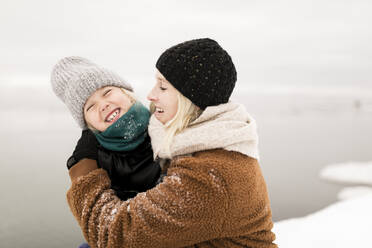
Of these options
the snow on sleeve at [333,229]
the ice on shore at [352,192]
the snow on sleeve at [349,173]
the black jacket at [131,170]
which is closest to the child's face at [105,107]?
the black jacket at [131,170]

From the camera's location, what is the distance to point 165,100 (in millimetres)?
1108

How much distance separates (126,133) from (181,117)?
22 centimetres

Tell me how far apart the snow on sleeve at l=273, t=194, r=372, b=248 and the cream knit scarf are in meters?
1.81

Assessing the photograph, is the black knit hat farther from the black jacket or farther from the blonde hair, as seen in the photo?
the black jacket

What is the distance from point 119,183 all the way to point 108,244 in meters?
0.24

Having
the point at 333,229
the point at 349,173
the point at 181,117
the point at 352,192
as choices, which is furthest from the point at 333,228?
the point at 349,173

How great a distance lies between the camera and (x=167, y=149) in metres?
1.02

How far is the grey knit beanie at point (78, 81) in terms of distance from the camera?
1.22 metres

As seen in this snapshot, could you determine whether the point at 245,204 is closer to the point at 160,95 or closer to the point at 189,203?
the point at 189,203

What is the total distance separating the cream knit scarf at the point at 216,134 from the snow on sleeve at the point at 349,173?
691cm

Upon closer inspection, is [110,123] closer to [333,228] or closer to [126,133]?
[126,133]

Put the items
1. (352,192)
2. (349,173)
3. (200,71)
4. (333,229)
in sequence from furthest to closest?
(349,173)
(352,192)
(333,229)
(200,71)

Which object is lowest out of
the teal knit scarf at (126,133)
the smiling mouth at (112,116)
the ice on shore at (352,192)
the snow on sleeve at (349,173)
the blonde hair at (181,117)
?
the snow on sleeve at (349,173)

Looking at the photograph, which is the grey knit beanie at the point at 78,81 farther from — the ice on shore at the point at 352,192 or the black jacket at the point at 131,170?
the ice on shore at the point at 352,192
